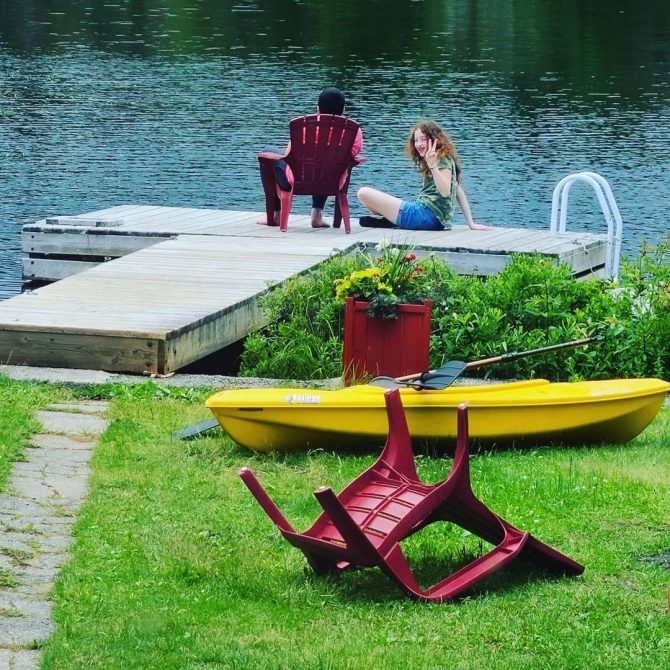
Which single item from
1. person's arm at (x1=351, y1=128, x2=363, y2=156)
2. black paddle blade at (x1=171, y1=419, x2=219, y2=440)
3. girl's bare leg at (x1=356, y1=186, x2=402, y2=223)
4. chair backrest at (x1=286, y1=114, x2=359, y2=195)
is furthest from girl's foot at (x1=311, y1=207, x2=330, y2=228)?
black paddle blade at (x1=171, y1=419, x2=219, y2=440)

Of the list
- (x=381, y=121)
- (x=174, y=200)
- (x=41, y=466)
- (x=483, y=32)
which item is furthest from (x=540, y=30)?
(x=41, y=466)

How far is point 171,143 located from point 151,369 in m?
16.5

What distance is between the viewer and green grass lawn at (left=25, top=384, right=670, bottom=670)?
4656 mm

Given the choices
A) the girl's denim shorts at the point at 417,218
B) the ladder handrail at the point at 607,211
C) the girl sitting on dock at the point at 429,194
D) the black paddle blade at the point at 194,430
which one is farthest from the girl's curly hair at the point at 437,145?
the black paddle blade at the point at 194,430

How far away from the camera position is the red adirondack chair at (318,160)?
12.9 meters

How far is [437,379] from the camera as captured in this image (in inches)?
277

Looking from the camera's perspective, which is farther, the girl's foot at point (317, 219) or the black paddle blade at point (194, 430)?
the girl's foot at point (317, 219)

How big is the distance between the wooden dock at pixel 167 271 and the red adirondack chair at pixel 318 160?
15.4 inches

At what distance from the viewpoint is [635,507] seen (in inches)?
244

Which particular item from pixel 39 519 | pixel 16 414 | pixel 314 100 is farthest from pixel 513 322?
pixel 314 100

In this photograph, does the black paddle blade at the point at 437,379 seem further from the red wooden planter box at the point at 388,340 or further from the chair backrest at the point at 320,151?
the chair backrest at the point at 320,151

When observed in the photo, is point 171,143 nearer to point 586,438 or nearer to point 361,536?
point 586,438

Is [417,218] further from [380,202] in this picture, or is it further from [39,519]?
[39,519]

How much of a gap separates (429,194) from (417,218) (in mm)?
263
